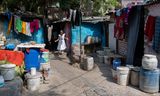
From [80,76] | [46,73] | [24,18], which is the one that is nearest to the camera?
[46,73]

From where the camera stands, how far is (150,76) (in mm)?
9344

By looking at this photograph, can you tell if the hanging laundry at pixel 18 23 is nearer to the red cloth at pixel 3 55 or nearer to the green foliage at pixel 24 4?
the green foliage at pixel 24 4

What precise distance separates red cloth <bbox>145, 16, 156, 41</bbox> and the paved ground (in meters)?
2.48

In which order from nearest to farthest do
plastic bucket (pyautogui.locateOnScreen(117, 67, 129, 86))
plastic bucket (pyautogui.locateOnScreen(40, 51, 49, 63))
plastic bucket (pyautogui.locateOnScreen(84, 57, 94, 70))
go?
plastic bucket (pyautogui.locateOnScreen(117, 67, 129, 86))
plastic bucket (pyautogui.locateOnScreen(40, 51, 49, 63))
plastic bucket (pyautogui.locateOnScreen(84, 57, 94, 70))

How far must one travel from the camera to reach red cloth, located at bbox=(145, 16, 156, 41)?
36.2 feet

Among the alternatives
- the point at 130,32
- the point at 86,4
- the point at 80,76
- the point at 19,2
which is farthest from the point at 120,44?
the point at 19,2

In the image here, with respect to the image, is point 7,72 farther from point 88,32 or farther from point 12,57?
point 88,32

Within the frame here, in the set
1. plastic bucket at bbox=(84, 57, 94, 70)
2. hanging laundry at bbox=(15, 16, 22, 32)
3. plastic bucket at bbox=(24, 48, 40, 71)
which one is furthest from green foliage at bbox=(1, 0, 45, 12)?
plastic bucket at bbox=(24, 48, 40, 71)

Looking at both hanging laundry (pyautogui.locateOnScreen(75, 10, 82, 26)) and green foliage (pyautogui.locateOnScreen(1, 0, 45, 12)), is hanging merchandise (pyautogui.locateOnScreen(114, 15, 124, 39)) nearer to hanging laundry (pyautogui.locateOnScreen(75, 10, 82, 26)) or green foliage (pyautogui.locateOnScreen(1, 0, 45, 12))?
hanging laundry (pyautogui.locateOnScreen(75, 10, 82, 26))

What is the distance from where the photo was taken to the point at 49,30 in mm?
21719

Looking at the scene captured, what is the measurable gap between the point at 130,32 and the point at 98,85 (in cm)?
384

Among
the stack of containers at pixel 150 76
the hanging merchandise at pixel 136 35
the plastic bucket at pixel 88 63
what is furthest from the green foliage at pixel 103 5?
the stack of containers at pixel 150 76

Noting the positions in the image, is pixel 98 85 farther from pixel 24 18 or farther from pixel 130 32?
pixel 24 18

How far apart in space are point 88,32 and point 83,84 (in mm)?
8574
